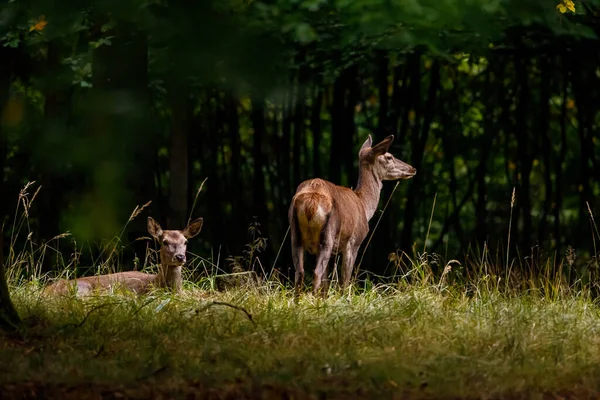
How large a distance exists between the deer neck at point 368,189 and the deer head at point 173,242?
1.79 meters

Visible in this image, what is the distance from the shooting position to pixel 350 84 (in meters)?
14.0

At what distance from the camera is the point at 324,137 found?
1512 cm

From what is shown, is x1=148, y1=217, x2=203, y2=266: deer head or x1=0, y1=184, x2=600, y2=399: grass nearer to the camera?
x1=0, y1=184, x2=600, y2=399: grass

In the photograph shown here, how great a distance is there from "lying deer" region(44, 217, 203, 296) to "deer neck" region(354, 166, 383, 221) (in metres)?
1.80

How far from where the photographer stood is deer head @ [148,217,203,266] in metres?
9.34

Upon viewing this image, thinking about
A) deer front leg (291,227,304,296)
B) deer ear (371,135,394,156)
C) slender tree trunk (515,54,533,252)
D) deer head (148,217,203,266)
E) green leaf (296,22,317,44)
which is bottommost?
slender tree trunk (515,54,533,252)

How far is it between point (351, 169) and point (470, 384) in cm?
796

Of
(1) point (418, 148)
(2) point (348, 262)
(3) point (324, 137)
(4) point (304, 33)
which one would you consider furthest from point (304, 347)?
(3) point (324, 137)

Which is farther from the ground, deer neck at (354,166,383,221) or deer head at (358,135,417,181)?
deer head at (358,135,417,181)

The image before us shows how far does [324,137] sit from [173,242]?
587 cm

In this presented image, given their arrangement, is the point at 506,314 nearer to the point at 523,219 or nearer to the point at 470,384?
the point at 470,384

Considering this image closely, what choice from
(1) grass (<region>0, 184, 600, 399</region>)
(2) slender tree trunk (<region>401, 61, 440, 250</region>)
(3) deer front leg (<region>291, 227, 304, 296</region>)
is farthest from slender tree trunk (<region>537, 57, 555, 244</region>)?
(1) grass (<region>0, 184, 600, 399</region>)

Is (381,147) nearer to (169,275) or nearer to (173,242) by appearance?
(173,242)

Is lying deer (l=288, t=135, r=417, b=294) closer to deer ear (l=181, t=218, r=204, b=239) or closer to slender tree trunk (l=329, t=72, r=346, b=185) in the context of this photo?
deer ear (l=181, t=218, r=204, b=239)
